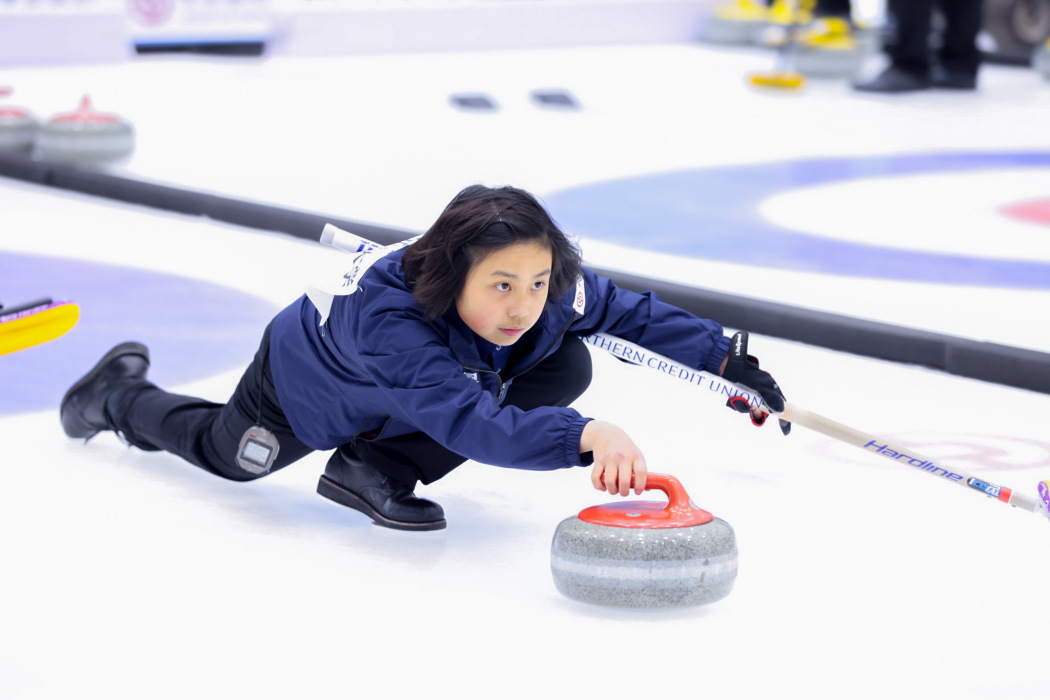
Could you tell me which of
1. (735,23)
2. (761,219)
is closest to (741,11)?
(735,23)

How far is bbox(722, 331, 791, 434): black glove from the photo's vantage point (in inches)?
75.4

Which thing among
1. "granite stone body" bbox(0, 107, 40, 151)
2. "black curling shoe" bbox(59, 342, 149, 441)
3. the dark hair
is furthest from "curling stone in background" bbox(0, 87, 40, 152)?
the dark hair

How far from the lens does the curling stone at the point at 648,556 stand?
1.63 metres

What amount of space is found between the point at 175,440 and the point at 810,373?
1.35m

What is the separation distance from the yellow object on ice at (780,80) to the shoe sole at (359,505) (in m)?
6.09

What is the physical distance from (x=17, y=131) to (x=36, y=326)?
3.27 metres

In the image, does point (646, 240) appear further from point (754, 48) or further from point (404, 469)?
→ point (754, 48)

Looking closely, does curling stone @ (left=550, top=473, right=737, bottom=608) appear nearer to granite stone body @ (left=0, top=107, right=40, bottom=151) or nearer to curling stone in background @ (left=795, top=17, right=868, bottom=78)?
granite stone body @ (left=0, top=107, right=40, bottom=151)

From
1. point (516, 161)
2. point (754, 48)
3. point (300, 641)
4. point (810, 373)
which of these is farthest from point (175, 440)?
point (754, 48)

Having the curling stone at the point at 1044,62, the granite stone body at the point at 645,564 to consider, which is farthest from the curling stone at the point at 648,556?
the curling stone at the point at 1044,62

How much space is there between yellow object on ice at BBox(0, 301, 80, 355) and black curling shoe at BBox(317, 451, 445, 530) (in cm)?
57

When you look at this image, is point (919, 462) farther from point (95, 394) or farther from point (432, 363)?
point (95, 394)

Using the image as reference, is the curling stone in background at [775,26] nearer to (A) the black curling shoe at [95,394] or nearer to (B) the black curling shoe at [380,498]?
(A) the black curling shoe at [95,394]

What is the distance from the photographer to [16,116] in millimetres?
5293
